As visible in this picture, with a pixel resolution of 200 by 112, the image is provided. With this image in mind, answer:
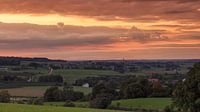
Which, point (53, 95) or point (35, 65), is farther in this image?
point (35, 65)

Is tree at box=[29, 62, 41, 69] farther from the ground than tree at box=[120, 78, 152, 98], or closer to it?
farther from the ground

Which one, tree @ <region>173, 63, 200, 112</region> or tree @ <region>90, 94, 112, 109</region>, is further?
tree @ <region>90, 94, 112, 109</region>

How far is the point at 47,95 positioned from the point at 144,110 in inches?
1188

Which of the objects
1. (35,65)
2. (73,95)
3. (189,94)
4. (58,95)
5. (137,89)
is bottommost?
(73,95)

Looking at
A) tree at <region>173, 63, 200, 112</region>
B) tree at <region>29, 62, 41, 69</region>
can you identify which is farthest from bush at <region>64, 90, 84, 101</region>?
tree at <region>29, 62, 41, 69</region>

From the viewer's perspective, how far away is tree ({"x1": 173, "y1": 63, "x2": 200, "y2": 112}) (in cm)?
5344

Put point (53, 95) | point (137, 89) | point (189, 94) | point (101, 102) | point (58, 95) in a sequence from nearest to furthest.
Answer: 1. point (189, 94)
2. point (101, 102)
3. point (58, 95)
4. point (53, 95)
5. point (137, 89)

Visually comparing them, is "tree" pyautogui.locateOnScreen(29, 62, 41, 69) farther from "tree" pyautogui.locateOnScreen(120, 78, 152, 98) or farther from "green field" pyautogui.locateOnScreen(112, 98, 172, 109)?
"green field" pyautogui.locateOnScreen(112, 98, 172, 109)

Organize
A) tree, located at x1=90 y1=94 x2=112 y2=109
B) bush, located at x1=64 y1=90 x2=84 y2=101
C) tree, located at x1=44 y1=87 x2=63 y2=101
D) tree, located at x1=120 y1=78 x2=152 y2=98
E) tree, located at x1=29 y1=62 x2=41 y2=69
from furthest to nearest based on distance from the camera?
1. tree, located at x1=29 y1=62 x2=41 y2=69
2. tree, located at x1=120 y1=78 x2=152 y2=98
3. bush, located at x1=64 y1=90 x2=84 y2=101
4. tree, located at x1=44 y1=87 x2=63 y2=101
5. tree, located at x1=90 y1=94 x2=112 y2=109

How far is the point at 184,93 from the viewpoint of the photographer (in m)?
54.7

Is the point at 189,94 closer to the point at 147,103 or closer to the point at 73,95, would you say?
the point at 147,103

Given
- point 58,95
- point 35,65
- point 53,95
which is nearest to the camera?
point 58,95

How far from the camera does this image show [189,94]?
176 ft

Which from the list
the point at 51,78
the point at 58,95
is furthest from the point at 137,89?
the point at 51,78
